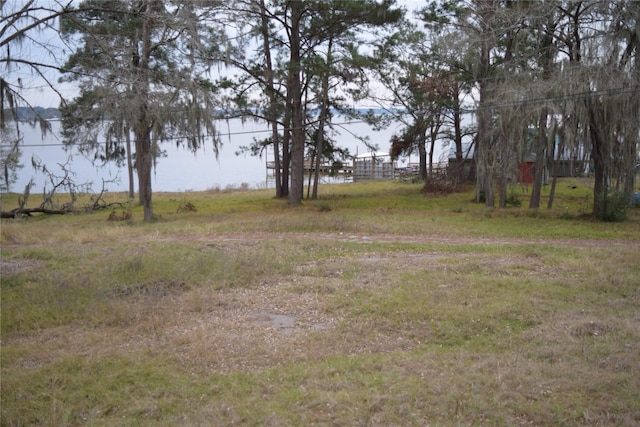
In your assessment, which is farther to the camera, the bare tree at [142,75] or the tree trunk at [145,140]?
the tree trunk at [145,140]

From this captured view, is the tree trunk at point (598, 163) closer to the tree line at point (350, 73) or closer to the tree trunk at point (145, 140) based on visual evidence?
the tree line at point (350, 73)

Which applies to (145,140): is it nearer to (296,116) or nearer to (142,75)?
(296,116)

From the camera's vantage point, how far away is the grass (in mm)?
4547

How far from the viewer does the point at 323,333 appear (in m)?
6.38

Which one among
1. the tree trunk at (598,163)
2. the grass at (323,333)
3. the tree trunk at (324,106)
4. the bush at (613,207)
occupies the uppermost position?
the tree trunk at (324,106)

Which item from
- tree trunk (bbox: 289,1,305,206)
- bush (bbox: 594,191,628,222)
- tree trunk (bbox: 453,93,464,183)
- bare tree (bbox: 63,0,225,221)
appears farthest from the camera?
tree trunk (bbox: 453,93,464,183)

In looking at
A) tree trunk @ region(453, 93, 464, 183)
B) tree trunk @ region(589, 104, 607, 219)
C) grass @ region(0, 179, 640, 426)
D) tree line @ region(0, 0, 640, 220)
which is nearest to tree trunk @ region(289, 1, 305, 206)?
tree line @ region(0, 0, 640, 220)

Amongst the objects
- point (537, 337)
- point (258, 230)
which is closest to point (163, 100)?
point (258, 230)

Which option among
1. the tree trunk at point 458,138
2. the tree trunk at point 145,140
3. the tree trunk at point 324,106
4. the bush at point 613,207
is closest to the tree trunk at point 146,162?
the tree trunk at point 145,140

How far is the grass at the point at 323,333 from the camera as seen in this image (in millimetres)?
4547

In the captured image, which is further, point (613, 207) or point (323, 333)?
point (613, 207)

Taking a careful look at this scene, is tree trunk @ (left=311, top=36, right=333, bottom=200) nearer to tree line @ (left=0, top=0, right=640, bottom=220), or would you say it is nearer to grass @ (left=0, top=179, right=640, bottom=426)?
tree line @ (left=0, top=0, right=640, bottom=220)

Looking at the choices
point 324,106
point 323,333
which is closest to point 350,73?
point 324,106

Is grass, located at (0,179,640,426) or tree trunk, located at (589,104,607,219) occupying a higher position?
tree trunk, located at (589,104,607,219)
